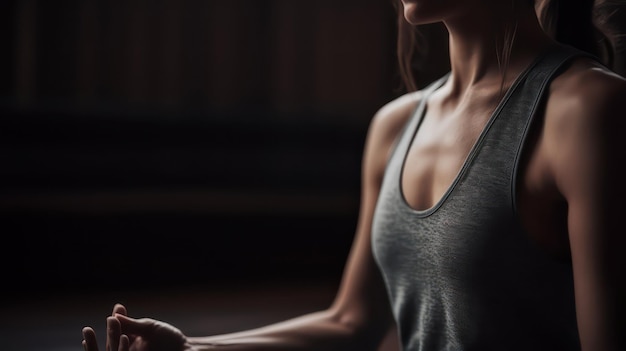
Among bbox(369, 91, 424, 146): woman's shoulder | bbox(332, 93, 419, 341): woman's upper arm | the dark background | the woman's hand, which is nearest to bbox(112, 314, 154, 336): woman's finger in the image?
the woman's hand

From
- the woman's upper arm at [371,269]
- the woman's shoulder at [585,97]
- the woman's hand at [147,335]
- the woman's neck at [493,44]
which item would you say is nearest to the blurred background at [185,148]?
the woman's upper arm at [371,269]

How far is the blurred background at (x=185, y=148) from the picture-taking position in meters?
2.32

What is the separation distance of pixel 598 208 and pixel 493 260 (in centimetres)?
11

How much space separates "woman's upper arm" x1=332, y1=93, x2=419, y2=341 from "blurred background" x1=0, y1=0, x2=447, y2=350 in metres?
1.09

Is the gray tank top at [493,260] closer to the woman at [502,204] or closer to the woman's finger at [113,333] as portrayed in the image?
the woman at [502,204]

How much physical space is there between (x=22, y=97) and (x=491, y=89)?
6.80ft

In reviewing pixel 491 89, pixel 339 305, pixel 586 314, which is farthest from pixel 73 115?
pixel 586 314

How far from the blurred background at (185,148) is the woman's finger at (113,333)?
1.24 metres

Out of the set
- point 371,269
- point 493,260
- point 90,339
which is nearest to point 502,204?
point 493,260

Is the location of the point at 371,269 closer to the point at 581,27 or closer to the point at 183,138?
the point at 581,27

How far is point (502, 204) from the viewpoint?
66cm

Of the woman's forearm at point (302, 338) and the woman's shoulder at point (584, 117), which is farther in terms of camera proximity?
the woman's forearm at point (302, 338)

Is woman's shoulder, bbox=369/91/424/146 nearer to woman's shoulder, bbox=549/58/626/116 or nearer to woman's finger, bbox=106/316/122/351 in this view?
woman's shoulder, bbox=549/58/626/116

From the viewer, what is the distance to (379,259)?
825 mm
